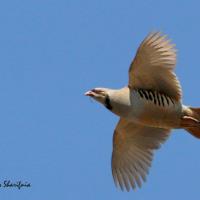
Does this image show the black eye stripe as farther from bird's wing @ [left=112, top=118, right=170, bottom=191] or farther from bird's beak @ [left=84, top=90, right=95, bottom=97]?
bird's wing @ [left=112, top=118, right=170, bottom=191]

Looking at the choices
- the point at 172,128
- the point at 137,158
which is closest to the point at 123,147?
the point at 137,158

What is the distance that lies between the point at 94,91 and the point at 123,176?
231cm

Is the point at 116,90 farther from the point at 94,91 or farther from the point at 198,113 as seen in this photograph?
the point at 198,113

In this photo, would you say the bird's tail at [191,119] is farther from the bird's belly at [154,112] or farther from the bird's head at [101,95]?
the bird's head at [101,95]

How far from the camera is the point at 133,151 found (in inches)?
675

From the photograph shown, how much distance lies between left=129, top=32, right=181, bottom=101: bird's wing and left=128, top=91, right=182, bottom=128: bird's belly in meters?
0.33

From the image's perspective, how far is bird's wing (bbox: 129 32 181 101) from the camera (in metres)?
15.0

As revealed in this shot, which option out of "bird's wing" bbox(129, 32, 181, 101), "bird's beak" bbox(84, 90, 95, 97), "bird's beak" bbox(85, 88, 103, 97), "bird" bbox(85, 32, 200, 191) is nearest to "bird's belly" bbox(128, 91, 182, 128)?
"bird" bbox(85, 32, 200, 191)

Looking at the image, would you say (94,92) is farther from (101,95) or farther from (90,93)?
(101,95)

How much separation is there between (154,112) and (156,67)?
0.89 meters

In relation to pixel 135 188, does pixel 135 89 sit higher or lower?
higher

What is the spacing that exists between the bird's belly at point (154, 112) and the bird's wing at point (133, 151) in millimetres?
1500

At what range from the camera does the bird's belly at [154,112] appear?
15.2 meters

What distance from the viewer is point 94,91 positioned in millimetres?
15742
